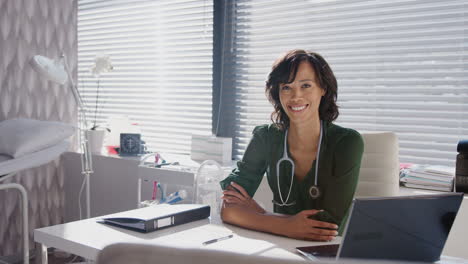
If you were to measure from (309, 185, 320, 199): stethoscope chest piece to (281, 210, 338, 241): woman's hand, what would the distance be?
0.96 ft

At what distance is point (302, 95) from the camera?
183 cm

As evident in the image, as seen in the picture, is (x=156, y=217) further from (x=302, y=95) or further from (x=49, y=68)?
(x=49, y=68)

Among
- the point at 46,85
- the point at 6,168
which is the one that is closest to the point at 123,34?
the point at 46,85

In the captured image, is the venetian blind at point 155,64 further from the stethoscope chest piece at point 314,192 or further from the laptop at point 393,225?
the laptop at point 393,225

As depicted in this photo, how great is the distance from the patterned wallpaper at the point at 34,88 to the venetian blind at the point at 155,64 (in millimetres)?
297

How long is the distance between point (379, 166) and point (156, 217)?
0.92 m

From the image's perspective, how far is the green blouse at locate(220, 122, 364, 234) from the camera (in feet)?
5.33

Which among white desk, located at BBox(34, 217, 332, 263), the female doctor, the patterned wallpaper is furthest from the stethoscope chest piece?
the patterned wallpaper

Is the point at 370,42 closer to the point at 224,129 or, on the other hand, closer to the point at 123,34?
the point at 224,129

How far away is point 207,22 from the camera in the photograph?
126 inches

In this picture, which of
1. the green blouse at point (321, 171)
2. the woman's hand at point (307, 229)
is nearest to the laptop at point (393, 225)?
the woman's hand at point (307, 229)

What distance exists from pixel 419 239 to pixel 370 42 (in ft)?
5.76

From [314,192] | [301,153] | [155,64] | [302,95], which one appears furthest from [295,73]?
[155,64]

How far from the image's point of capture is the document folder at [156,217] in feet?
4.62
